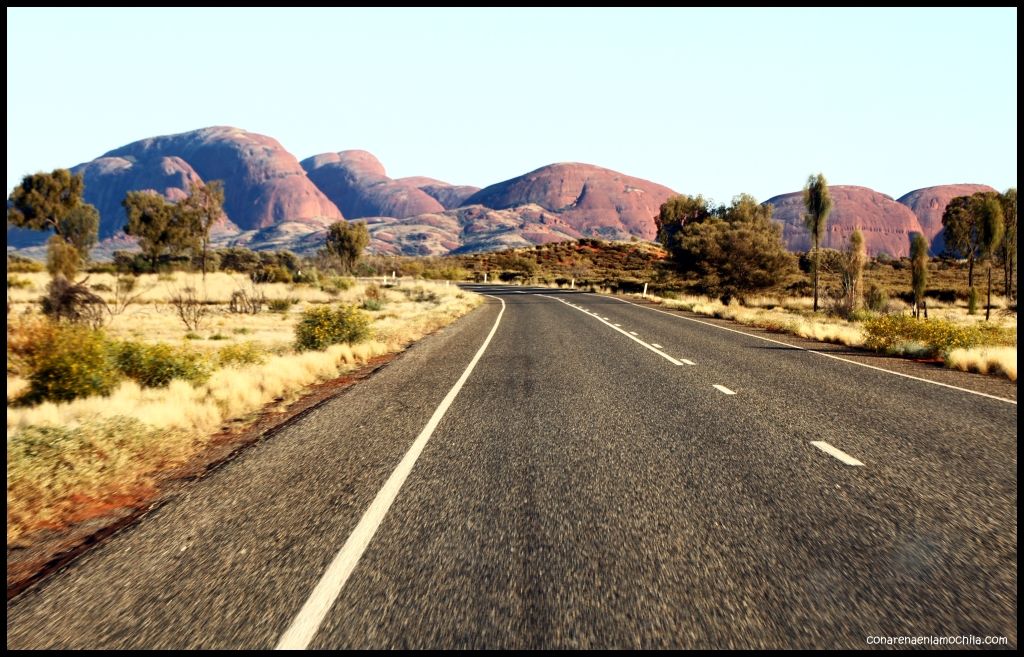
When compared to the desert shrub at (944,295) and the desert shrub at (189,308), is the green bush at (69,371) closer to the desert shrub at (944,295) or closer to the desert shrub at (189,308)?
the desert shrub at (189,308)

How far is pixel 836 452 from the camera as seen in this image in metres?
5.71

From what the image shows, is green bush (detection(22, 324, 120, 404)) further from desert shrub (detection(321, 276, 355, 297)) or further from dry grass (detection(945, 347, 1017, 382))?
desert shrub (detection(321, 276, 355, 297))

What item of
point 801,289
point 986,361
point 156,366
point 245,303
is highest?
point 245,303

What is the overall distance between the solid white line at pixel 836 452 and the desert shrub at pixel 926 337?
10.1 m

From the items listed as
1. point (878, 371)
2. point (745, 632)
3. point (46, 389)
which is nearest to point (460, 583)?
point (745, 632)

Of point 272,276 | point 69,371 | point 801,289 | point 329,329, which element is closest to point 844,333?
point 329,329

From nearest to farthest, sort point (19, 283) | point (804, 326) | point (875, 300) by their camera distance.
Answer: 1. point (804, 326)
2. point (19, 283)
3. point (875, 300)

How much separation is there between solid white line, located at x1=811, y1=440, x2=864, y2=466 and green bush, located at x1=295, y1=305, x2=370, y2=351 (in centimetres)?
1148

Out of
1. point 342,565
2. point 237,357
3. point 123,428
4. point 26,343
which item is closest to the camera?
point 342,565

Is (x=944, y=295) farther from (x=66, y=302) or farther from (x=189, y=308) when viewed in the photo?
(x=66, y=302)

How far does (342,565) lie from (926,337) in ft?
54.0

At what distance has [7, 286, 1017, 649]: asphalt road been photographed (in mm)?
2859

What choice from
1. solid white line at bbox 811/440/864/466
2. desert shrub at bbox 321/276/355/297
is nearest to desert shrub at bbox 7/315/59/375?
solid white line at bbox 811/440/864/466

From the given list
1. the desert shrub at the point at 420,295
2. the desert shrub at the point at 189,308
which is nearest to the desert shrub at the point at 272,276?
the desert shrub at the point at 189,308
